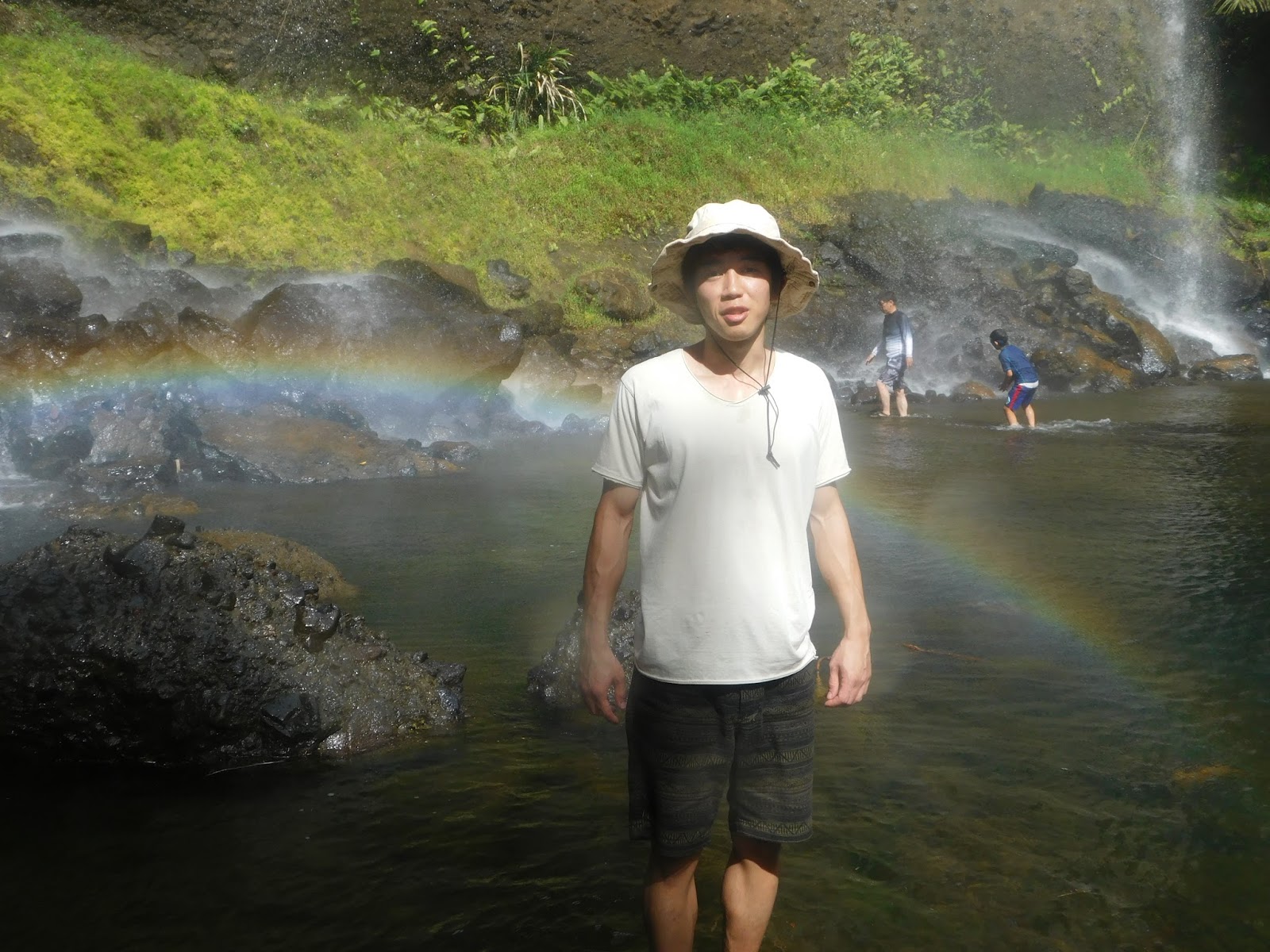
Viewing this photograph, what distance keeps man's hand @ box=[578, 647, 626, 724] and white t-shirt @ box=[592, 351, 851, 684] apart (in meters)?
0.09

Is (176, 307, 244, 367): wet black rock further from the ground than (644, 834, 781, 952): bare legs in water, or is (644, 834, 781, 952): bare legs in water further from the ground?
(176, 307, 244, 367): wet black rock

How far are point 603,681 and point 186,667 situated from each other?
235 cm

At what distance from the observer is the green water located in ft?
11.1

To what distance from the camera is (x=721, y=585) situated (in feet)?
9.27

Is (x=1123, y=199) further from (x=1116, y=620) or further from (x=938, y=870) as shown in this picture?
(x=938, y=870)

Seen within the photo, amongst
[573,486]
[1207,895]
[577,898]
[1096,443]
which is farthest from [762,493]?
[1096,443]

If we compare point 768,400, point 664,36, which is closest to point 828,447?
point 768,400

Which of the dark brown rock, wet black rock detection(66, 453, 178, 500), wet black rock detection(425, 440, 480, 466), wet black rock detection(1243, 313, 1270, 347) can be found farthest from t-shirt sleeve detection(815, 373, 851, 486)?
wet black rock detection(1243, 313, 1270, 347)

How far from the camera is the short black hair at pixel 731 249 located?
2.92 meters

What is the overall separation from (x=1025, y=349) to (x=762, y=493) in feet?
67.0

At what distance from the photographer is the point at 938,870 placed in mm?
3619

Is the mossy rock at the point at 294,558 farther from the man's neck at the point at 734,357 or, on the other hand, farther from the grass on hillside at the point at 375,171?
the grass on hillside at the point at 375,171

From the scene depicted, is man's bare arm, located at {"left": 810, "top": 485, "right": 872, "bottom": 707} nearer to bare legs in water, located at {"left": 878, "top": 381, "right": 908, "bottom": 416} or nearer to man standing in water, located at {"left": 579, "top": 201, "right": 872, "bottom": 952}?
man standing in water, located at {"left": 579, "top": 201, "right": 872, "bottom": 952}

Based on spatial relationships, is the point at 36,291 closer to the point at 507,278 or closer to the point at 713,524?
the point at 507,278
